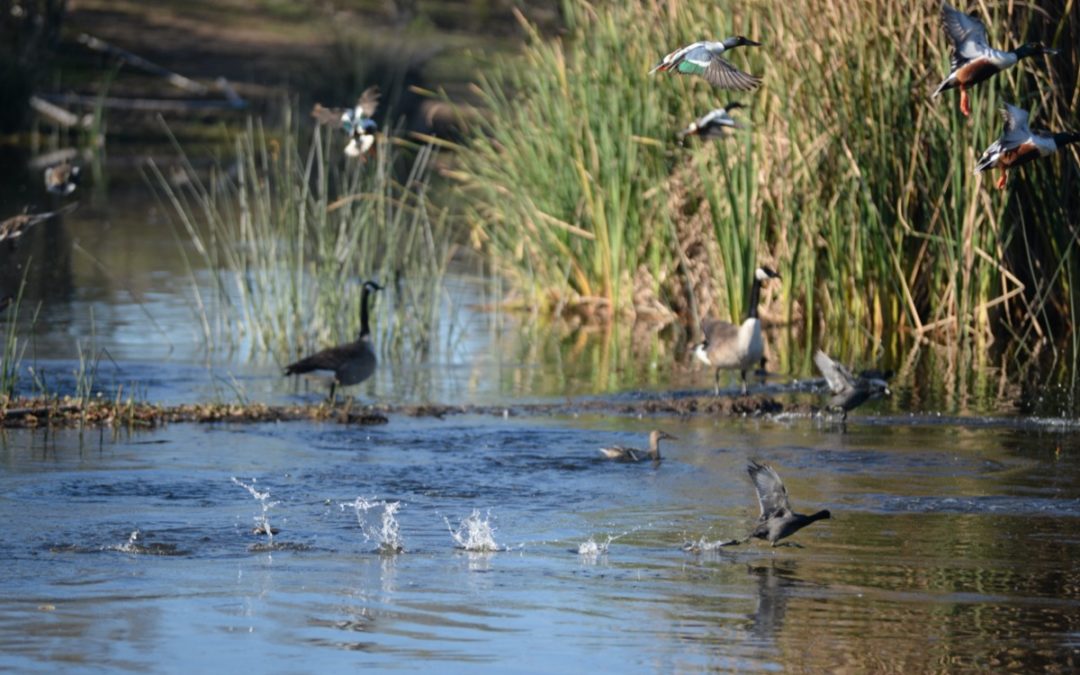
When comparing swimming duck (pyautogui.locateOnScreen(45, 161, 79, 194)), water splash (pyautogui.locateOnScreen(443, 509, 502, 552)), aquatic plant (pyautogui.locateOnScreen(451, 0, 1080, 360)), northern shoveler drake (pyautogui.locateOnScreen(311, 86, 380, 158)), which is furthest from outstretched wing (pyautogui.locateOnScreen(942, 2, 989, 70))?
swimming duck (pyautogui.locateOnScreen(45, 161, 79, 194))

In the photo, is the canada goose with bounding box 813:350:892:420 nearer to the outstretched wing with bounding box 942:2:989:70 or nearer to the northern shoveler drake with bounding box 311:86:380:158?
the outstretched wing with bounding box 942:2:989:70

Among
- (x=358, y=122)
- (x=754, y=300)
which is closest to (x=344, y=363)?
(x=358, y=122)

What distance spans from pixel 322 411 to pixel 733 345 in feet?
9.20

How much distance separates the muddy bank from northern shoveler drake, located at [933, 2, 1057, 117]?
296cm

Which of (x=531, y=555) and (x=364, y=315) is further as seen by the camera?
(x=364, y=315)

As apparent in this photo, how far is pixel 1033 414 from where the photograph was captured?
11922 millimetres

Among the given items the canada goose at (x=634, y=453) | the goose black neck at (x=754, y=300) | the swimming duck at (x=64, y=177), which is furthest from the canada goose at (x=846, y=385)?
the swimming duck at (x=64, y=177)

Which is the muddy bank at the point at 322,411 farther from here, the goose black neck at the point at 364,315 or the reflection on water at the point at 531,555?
the goose black neck at the point at 364,315

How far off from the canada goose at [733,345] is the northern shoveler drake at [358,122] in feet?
8.68

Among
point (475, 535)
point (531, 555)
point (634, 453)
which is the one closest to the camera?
point (531, 555)

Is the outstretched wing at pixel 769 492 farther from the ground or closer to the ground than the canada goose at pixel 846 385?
closer to the ground

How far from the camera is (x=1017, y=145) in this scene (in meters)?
10.2

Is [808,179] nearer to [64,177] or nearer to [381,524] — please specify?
[64,177]

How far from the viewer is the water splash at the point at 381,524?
7750 mm
